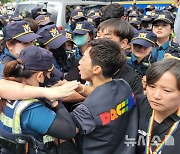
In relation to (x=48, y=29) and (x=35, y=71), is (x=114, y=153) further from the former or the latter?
(x=48, y=29)

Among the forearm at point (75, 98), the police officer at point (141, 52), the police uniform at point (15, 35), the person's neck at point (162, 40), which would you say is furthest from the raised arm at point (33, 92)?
the person's neck at point (162, 40)

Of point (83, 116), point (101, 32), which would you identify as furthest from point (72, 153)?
point (101, 32)

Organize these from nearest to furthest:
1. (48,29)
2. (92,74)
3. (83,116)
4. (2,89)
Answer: (83,116) < (2,89) < (92,74) < (48,29)

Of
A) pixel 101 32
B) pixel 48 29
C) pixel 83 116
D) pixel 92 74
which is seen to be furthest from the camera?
pixel 48 29

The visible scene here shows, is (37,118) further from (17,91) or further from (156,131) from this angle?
(156,131)

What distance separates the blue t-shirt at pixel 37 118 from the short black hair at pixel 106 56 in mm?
431

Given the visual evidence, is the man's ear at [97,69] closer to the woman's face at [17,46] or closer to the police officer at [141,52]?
the woman's face at [17,46]

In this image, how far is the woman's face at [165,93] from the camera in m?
1.54

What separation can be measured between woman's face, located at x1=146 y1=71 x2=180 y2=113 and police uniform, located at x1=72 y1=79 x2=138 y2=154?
0.69ft

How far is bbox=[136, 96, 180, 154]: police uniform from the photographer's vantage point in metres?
1.51

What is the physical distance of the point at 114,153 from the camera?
1717mm

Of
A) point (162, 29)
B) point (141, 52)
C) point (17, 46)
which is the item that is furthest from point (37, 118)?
point (162, 29)

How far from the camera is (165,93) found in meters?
1.55

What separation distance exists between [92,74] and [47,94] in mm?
342
